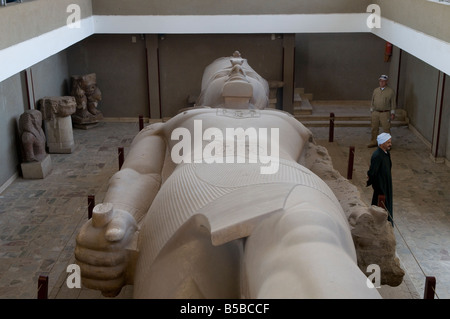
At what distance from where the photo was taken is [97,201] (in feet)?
24.1

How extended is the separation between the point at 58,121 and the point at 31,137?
1.09m

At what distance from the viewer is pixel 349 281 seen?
2066mm

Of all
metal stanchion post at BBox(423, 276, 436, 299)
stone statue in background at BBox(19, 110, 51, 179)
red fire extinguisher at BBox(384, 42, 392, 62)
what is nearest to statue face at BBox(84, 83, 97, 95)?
stone statue in background at BBox(19, 110, 51, 179)

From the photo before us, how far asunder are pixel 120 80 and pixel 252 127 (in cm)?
731

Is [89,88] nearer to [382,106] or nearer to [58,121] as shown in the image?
[58,121]

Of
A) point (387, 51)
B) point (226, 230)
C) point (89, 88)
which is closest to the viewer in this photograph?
point (226, 230)

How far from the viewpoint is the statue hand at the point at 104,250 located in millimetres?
3162

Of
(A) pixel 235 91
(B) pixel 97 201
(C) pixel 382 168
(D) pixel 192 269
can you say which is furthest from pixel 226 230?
(B) pixel 97 201

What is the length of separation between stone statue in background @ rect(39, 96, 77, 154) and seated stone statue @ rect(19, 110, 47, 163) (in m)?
0.69

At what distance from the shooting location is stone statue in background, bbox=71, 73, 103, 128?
10.5 m

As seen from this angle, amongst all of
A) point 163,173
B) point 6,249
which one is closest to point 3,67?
point 6,249

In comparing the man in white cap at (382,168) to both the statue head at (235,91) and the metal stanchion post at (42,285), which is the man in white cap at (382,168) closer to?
the statue head at (235,91)

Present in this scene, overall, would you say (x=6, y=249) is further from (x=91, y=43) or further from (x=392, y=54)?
(x=392, y=54)

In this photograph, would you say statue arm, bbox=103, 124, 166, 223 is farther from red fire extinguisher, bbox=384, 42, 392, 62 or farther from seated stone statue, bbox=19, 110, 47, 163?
red fire extinguisher, bbox=384, 42, 392, 62
